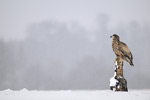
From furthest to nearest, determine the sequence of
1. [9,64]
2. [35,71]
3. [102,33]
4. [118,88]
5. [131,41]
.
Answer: [102,33] < [131,41] < [35,71] < [9,64] < [118,88]

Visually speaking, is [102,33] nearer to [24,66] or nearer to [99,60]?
[99,60]

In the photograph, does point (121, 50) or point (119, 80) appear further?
point (121, 50)

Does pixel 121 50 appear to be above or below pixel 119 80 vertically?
above

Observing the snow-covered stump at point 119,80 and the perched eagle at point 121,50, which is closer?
the snow-covered stump at point 119,80

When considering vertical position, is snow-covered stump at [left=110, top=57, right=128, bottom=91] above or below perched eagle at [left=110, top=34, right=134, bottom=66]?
below

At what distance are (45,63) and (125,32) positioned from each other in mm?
21779

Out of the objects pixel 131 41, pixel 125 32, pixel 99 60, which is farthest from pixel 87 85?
pixel 125 32

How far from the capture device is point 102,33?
67.1m

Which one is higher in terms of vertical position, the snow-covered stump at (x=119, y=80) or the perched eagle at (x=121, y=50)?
the perched eagle at (x=121, y=50)

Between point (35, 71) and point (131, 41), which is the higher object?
point (131, 41)

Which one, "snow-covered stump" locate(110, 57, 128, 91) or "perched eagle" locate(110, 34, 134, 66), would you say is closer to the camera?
"snow-covered stump" locate(110, 57, 128, 91)

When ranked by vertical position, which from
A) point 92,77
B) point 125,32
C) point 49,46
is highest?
point 125,32

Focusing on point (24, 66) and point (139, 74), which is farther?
point (24, 66)

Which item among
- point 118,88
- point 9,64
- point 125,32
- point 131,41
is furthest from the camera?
point 125,32
